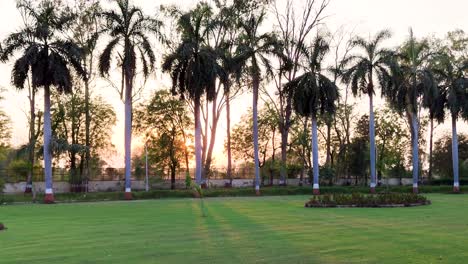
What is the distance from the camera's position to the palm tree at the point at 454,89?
153 ft

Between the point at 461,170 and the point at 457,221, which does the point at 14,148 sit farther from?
the point at 461,170

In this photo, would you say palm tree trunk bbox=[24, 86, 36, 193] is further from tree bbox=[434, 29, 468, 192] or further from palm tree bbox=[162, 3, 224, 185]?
tree bbox=[434, 29, 468, 192]

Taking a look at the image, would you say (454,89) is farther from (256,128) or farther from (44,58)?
(44,58)

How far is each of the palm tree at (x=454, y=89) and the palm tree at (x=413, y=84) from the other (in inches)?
59.4

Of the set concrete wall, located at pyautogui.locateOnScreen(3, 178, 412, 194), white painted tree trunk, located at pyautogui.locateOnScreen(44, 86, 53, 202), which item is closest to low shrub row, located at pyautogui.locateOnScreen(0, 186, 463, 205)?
white painted tree trunk, located at pyautogui.locateOnScreen(44, 86, 53, 202)

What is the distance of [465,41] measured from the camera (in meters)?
52.8

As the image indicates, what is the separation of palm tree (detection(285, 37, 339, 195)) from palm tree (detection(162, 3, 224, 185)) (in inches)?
238

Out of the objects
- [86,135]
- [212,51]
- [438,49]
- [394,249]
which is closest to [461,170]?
[438,49]

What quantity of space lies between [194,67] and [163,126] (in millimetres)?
16911

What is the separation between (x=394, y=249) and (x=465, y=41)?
48138 millimetres

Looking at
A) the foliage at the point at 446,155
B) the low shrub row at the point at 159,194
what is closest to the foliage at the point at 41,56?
the low shrub row at the point at 159,194

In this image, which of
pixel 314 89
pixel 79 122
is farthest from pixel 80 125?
pixel 314 89

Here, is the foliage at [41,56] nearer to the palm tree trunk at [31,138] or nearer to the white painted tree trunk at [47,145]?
the white painted tree trunk at [47,145]

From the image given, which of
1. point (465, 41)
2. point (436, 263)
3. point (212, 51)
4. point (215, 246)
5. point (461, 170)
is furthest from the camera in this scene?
point (461, 170)
